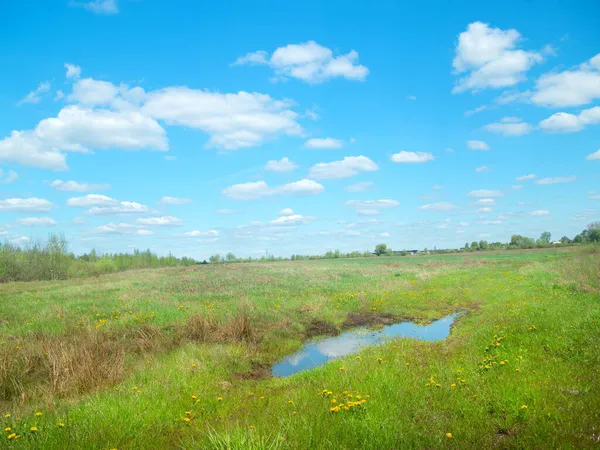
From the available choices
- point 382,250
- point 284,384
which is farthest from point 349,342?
point 382,250

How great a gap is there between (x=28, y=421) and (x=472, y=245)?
142 meters

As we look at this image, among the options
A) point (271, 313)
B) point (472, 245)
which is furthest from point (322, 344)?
point (472, 245)

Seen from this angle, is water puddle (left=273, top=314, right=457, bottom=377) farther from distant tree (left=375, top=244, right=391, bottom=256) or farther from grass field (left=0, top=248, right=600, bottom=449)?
distant tree (left=375, top=244, right=391, bottom=256)

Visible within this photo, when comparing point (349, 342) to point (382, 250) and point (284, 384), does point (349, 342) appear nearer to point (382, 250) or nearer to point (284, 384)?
point (284, 384)

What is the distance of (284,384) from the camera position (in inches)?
399

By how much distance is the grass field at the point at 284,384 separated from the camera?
20.8 feet

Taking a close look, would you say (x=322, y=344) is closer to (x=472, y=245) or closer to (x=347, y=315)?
(x=347, y=315)

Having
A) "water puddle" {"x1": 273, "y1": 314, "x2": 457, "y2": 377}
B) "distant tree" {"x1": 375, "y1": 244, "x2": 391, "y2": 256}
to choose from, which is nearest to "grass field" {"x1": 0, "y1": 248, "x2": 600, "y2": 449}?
"water puddle" {"x1": 273, "y1": 314, "x2": 457, "y2": 377}

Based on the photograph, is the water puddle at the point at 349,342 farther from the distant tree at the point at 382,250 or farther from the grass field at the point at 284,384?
the distant tree at the point at 382,250

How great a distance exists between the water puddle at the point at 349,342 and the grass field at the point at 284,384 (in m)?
0.69

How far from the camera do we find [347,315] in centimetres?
2053

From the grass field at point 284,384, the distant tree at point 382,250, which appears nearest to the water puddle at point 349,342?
the grass field at point 284,384

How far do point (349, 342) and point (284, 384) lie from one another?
631 centimetres

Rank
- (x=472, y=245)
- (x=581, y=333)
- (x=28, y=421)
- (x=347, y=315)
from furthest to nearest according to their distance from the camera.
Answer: (x=472, y=245) → (x=347, y=315) → (x=581, y=333) → (x=28, y=421)
